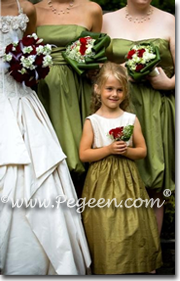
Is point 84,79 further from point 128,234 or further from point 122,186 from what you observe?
point 128,234

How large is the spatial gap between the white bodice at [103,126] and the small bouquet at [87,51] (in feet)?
1.35

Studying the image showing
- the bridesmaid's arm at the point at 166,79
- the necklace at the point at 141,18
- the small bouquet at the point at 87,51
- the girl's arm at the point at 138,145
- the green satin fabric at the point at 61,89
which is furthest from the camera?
the necklace at the point at 141,18

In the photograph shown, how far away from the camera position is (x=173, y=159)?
15.0 feet

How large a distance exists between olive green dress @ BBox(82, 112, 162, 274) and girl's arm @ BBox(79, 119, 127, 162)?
0.04 meters

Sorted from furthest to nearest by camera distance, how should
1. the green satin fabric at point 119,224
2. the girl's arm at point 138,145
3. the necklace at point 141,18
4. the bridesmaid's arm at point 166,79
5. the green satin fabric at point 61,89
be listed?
1. the necklace at point 141,18
2. the bridesmaid's arm at point 166,79
3. the green satin fabric at point 61,89
4. the girl's arm at point 138,145
5. the green satin fabric at point 119,224

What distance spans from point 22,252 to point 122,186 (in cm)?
86

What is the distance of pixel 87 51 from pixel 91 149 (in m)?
0.77

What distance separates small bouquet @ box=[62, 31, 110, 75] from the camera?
13.8 feet

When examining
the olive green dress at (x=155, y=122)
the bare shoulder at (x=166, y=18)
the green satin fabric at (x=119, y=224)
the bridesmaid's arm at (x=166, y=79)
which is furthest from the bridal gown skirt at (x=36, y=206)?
the bare shoulder at (x=166, y=18)

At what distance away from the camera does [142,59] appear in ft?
13.8

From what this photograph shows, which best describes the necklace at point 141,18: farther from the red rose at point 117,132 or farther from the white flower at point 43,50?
the red rose at point 117,132

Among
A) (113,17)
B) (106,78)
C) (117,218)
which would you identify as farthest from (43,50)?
(117,218)

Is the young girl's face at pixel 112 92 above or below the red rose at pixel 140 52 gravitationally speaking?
below

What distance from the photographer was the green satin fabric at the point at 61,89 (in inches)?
169
